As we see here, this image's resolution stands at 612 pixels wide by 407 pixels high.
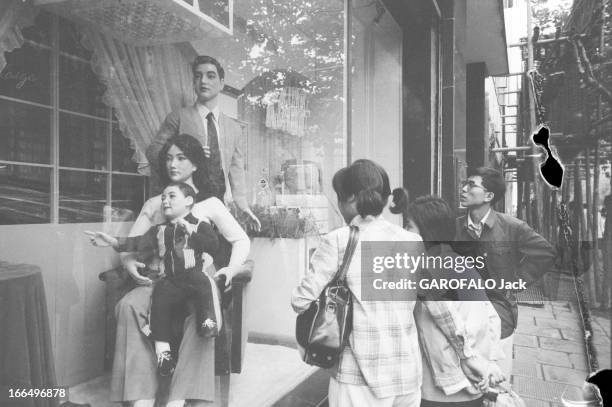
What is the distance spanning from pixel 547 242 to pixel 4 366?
8.31 feet

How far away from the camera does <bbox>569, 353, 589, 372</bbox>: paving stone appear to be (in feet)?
9.43

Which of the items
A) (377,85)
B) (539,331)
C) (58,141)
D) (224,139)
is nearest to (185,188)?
(224,139)

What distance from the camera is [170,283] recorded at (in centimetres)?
194

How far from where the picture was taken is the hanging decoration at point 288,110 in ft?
8.63

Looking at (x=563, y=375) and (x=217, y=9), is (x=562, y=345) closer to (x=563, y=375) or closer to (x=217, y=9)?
(x=563, y=375)

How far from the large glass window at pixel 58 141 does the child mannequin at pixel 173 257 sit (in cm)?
12

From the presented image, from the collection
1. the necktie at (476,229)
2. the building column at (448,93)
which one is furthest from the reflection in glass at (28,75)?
the building column at (448,93)

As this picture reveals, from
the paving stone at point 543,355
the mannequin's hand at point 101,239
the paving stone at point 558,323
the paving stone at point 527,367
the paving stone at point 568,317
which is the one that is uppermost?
the mannequin's hand at point 101,239

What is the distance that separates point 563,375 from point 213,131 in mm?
2453

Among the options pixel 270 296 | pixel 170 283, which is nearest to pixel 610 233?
pixel 270 296

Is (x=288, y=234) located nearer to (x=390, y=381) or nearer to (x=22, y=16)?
(x=390, y=381)

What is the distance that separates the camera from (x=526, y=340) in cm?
308

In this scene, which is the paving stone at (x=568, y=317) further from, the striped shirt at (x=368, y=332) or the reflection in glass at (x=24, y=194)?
the reflection in glass at (x=24, y=194)

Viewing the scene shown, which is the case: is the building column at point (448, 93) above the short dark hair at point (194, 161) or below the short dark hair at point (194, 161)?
above
